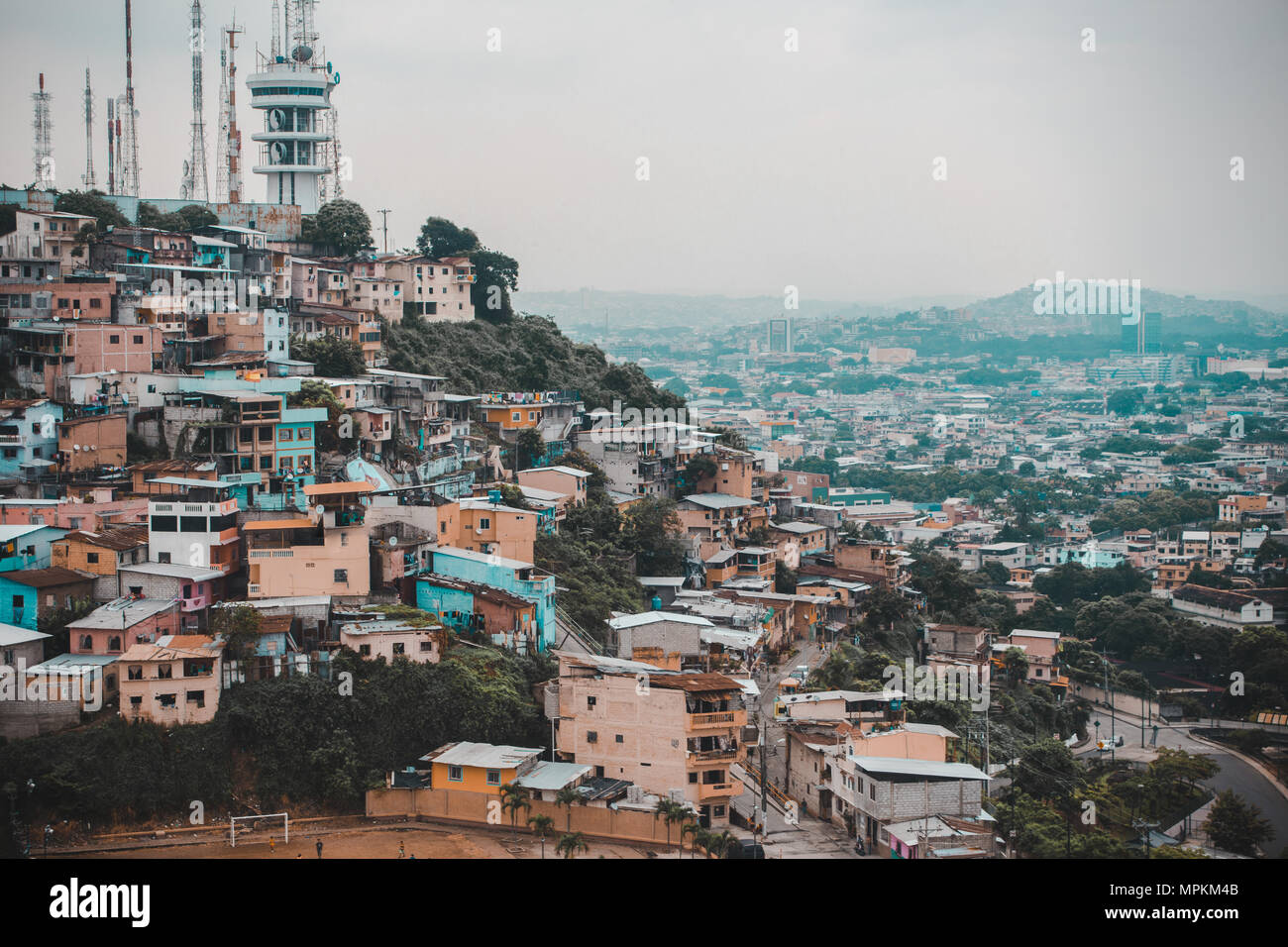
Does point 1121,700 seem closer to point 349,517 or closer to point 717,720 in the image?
point 717,720

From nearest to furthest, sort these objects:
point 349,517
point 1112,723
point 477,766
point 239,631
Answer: point 477,766 → point 239,631 → point 349,517 → point 1112,723

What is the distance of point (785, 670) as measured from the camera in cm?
1197

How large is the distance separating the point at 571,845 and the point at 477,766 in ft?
2.90

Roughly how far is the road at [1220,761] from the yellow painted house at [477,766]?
6.16 metres

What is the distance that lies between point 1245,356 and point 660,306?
29.6 meters

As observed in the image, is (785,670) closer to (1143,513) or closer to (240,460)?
(240,460)

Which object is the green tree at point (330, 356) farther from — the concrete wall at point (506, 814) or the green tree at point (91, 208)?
the concrete wall at point (506, 814)

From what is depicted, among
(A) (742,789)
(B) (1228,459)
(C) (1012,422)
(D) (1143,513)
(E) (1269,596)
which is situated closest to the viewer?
(A) (742,789)

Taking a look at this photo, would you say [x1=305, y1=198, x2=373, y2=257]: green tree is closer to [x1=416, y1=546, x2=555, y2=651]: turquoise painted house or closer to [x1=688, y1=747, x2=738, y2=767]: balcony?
[x1=416, y1=546, x2=555, y2=651]: turquoise painted house

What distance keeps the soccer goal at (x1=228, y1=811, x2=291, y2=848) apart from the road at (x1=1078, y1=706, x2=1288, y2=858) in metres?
7.45

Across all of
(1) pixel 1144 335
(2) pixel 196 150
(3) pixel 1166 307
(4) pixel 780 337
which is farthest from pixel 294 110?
(3) pixel 1166 307

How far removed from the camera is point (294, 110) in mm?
18031

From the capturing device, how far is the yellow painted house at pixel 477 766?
8.09 m
